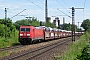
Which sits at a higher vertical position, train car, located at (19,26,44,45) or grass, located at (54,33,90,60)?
train car, located at (19,26,44,45)

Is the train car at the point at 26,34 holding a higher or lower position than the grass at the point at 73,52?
higher

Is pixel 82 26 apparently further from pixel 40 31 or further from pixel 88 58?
pixel 88 58

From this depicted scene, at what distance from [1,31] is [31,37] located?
2963cm

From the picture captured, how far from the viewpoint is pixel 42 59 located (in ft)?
70.6

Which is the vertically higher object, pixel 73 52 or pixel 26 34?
pixel 26 34

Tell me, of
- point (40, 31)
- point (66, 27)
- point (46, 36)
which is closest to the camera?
point (40, 31)

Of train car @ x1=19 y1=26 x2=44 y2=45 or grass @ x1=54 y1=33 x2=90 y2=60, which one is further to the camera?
train car @ x1=19 y1=26 x2=44 y2=45

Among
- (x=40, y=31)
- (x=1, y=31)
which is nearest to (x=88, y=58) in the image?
(x=40, y=31)

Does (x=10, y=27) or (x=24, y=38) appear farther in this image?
(x=10, y=27)

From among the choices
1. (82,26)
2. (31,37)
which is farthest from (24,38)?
(82,26)

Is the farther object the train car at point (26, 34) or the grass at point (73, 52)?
the train car at point (26, 34)

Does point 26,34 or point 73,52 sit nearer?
point 73,52

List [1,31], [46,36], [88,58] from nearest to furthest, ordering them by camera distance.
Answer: [88,58] → [46,36] → [1,31]

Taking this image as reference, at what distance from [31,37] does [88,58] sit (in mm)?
33125
